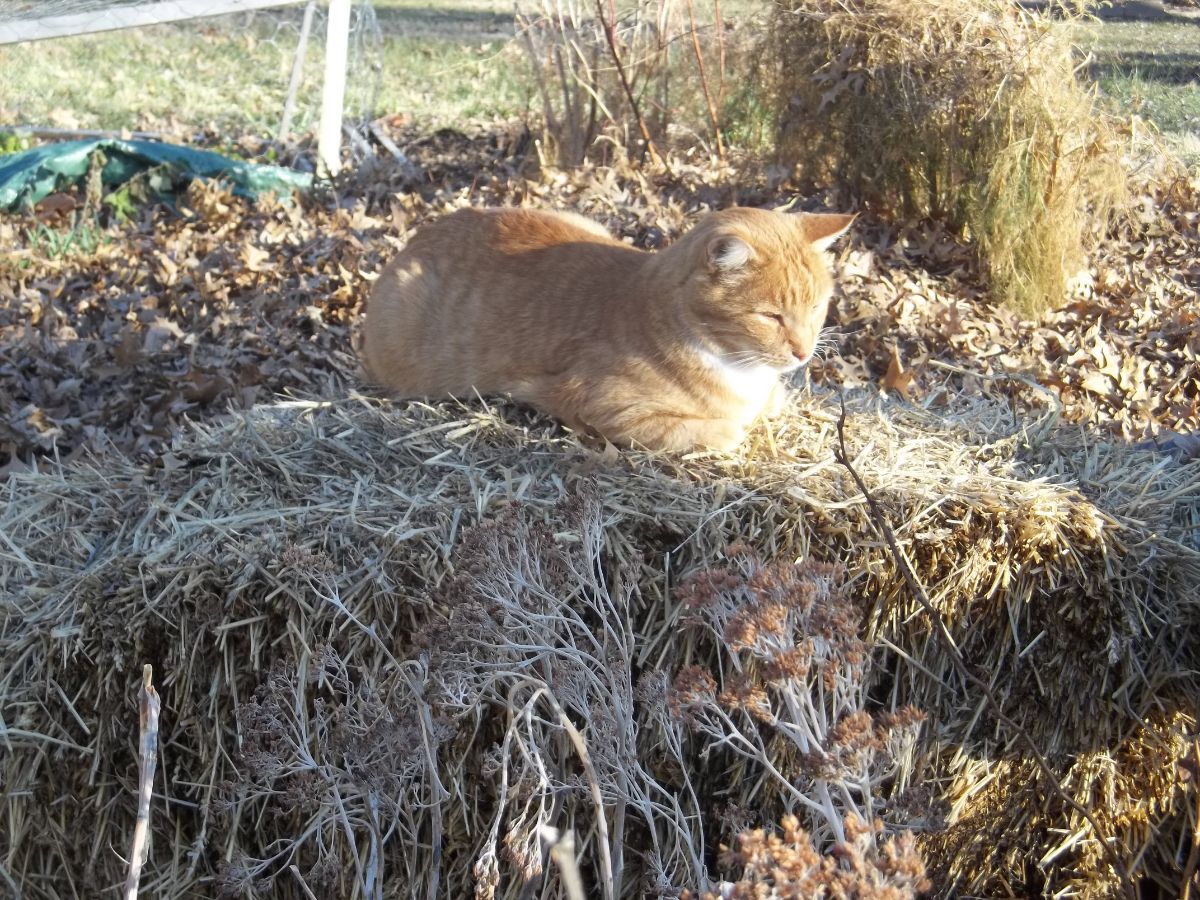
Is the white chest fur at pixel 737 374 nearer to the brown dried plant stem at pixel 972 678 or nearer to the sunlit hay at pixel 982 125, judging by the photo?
the brown dried plant stem at pixel 972 678

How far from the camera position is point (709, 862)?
2881 mm

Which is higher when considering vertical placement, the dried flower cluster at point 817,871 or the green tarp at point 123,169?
the dried flower cluster at point 817,871

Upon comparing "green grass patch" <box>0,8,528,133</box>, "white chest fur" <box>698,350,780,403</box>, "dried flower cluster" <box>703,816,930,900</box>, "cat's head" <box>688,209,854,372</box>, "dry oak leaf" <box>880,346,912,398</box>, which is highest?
"cat's head" <box>688,209,854,372</box>

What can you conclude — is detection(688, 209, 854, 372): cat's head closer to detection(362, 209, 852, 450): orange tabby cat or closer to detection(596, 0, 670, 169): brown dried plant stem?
detection(362, 209, 852, 450): orange tabby cat

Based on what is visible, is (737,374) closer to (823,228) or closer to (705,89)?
(823,228)

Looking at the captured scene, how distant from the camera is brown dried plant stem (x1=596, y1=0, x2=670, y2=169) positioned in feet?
23.7

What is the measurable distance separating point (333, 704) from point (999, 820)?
6.03 feet

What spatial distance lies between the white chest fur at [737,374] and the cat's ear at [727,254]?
0.31m

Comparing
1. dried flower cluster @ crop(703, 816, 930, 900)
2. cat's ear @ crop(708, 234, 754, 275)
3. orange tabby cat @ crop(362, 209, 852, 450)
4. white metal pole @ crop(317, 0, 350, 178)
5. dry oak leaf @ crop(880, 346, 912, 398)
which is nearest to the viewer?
dried flower cluster @ crop(703, 816, 930, 900)

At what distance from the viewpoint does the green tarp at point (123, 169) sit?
7.29m

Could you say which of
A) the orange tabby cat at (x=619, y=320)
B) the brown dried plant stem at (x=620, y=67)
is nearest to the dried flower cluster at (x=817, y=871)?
the orange tabby cat at (x=619, y=320)

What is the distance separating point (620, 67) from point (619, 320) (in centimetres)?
408

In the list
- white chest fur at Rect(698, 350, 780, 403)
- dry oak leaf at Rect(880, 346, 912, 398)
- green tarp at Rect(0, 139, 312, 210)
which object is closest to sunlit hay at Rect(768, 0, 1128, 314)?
dry oak leaf at Rect(880, 346, 912, 398)

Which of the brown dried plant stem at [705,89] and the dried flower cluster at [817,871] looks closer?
the dried flower cluster at [817,871]
